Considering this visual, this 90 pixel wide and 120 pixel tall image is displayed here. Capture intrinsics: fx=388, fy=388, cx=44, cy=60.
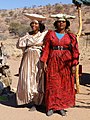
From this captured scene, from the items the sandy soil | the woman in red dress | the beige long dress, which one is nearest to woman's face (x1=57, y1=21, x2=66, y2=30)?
the woman in red dress

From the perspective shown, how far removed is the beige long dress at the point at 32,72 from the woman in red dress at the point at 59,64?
0.87ft

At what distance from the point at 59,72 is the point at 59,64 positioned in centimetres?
17

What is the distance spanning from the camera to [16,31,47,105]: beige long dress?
8125 millimetres

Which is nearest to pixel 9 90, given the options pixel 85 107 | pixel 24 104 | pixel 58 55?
pixel 24 104

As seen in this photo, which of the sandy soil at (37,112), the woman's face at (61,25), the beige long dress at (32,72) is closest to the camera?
the woman's face at (61,25)

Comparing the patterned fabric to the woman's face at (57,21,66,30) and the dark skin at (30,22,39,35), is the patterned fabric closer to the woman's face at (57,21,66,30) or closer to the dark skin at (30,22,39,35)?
the woman's face at (57,21,66,30)

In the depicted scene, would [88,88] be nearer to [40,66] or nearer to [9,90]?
[9,90]

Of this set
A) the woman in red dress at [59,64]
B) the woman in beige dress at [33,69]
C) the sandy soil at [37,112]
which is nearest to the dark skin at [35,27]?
the woman in beige dress at [33,69]

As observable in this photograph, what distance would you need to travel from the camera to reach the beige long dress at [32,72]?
812cm

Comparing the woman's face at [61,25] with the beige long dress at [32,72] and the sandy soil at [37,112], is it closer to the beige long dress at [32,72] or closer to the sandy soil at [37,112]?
the beige long dress at [32,72]

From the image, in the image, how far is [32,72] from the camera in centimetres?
816

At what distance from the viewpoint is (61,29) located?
777 centimetres

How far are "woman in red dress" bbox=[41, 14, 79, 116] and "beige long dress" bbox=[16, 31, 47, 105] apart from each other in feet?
0.87

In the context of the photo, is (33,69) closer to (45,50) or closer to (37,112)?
(45,50)
